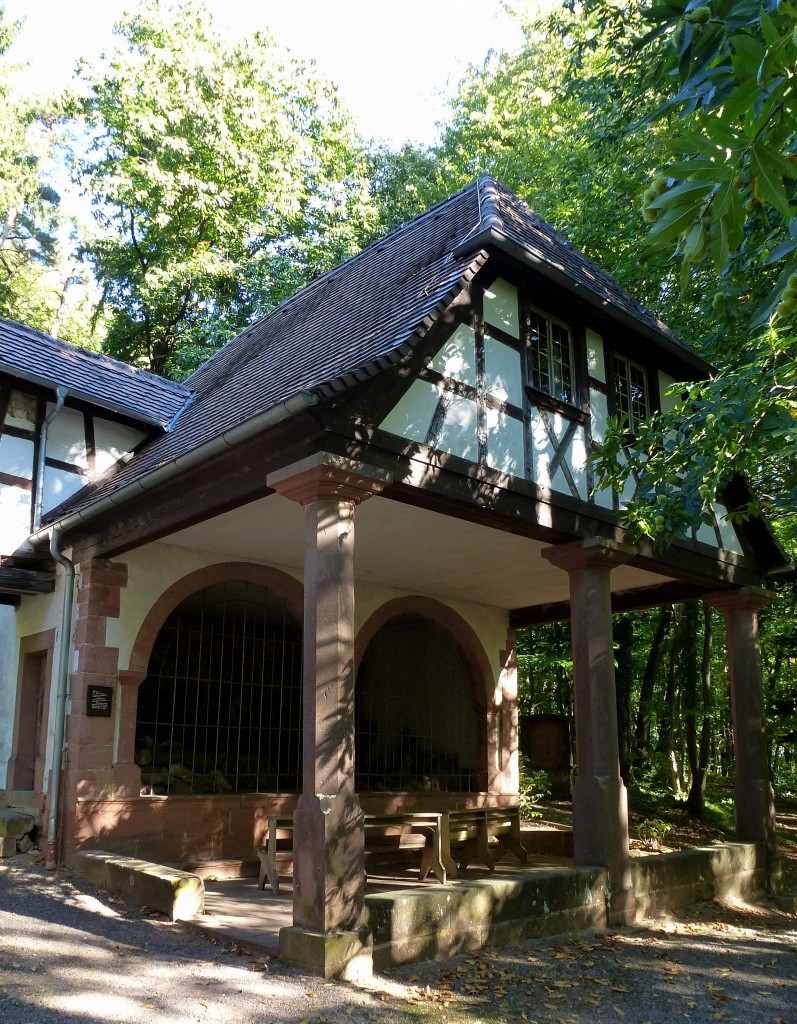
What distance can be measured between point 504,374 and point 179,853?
217 inches

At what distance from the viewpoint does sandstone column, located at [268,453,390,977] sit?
555cm

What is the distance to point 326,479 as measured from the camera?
6.23 m

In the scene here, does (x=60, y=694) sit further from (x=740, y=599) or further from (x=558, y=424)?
(x=740, y=599)

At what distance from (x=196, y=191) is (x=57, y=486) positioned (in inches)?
520

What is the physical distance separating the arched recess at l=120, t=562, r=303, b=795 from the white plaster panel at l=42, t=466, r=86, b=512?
1.84 metres

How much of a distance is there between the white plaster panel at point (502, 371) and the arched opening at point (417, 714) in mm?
4233

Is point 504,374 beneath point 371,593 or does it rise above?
above

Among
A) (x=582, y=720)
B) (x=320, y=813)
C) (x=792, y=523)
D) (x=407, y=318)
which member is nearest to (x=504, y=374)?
(x=407, y=318)

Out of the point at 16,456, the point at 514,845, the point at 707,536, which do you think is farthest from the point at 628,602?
the point at 16,456

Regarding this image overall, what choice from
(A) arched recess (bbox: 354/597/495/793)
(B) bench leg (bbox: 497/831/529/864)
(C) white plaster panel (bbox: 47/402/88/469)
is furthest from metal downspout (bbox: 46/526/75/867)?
(B) bench leg (bbox: 497/831/529/864)

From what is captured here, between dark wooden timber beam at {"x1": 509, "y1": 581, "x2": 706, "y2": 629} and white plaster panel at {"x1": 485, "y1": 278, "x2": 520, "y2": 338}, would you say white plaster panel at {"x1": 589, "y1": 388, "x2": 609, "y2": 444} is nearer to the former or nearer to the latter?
white plaster panel at {"x1": 485, "y1": 278, "x2": 520, "y2": 338}

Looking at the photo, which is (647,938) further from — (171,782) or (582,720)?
(171,782)

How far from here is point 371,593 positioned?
36.1 ft

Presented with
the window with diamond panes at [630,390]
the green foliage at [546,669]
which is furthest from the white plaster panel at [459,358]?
the green foliage at [546,669]
